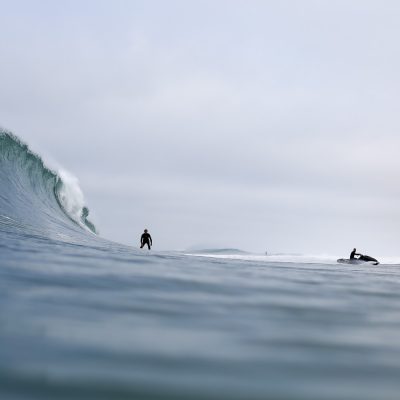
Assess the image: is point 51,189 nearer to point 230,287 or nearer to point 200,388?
point 230,287

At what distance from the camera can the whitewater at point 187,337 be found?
208 cm

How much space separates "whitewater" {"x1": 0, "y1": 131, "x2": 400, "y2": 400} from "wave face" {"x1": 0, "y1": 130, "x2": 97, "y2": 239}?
9.45 meters

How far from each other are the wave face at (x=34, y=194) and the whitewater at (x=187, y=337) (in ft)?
31.0

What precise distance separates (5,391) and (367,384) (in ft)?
4.87

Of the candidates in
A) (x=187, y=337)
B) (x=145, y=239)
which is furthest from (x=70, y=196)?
(x=187, y=337)

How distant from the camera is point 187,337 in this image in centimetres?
291

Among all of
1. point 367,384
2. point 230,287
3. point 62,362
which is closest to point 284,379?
point 367,384

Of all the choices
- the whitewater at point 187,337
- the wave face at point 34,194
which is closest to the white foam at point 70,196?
the wave face at point 34,194

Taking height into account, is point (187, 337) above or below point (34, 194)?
below

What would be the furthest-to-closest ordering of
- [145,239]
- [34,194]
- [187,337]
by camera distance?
[145,239]
[34,194]
[187,337]

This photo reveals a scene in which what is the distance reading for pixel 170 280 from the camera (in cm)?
544

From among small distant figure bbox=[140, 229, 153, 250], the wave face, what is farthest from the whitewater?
small distant figure bbox=[140, 229, 153, 250]

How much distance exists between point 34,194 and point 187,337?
2044 cm

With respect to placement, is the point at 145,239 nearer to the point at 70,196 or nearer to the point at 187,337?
the point at 70,196
